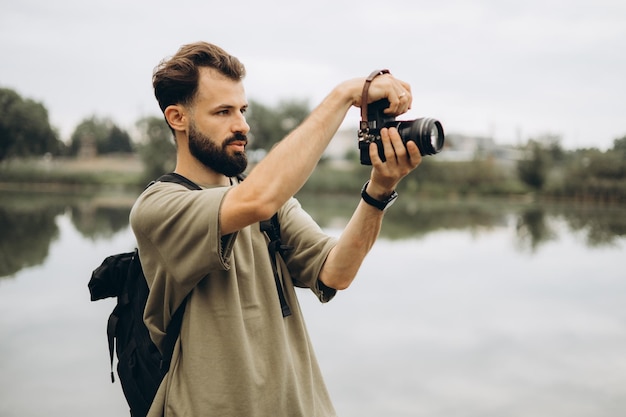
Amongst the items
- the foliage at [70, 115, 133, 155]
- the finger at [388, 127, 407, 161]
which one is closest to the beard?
the finger at [388, 127, 407, 161]

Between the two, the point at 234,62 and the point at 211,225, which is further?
the point at 234,62

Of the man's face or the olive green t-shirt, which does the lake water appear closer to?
the olive green t-shirt

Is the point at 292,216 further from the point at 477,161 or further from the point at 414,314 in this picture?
the point at 477,161

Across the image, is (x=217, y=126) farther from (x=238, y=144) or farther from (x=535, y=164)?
(x=535, y=164)

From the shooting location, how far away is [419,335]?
728 cm

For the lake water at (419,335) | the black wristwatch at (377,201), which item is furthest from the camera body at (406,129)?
the lake water at (419,335)

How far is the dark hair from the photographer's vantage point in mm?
2064

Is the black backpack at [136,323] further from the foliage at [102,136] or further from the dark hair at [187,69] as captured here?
the foliage at [102,136]

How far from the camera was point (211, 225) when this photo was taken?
1750 mm

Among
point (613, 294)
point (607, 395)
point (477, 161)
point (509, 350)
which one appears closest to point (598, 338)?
point (509, 350)

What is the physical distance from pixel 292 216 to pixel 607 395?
465cm

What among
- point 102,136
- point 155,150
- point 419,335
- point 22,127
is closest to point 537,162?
point 155,150

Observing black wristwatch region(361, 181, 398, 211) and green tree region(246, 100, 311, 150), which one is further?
green tree region(246, 100, 311, 150)

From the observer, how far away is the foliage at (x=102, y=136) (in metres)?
61.7
